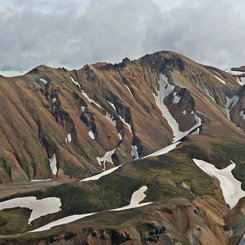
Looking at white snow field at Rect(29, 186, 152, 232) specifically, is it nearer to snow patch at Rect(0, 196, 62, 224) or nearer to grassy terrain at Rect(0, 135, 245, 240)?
grassy terrain at Rect(0, 135, 245, 240)

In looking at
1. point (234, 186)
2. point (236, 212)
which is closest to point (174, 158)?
point (234, 186)

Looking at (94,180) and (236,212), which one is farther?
(94,180)

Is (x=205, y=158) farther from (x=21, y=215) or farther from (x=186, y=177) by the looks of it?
(x=21, y=215)

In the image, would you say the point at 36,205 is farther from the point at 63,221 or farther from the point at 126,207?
the point at 126,207

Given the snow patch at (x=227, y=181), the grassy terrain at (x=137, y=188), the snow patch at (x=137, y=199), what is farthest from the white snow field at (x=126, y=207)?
the snow patch at (x=227, y=181)

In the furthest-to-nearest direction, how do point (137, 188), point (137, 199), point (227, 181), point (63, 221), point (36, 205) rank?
point (227, 181) → point (137, 188) → point (137, 199) → point (36, 205) → point (63, 221)

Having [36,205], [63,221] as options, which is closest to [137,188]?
[36,205]

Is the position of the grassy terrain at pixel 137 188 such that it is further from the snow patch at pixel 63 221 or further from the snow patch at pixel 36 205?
the snow patch at pixel 63 221
